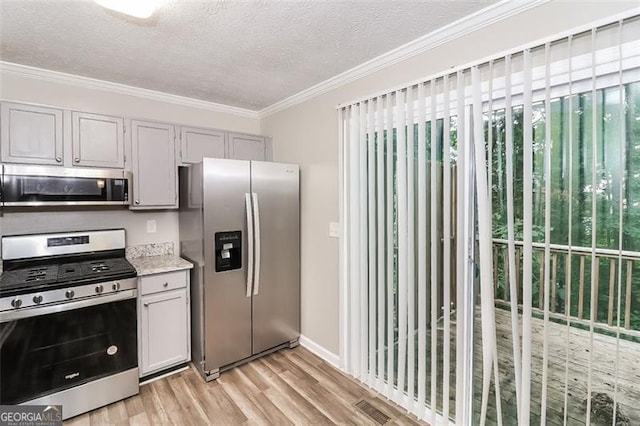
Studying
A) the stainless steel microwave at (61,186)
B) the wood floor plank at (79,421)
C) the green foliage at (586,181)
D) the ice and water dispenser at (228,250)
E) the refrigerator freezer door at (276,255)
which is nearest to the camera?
the green foliage at (586,181)

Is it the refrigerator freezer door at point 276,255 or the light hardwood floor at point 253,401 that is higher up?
the refrigerator freezer door at point 276,255

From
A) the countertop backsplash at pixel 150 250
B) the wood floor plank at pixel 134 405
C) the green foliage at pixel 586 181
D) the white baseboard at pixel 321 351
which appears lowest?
the wood floor plank at pixel 134 405

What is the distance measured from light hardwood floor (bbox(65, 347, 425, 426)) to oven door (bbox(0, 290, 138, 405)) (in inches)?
12.0

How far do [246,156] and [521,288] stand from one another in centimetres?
276

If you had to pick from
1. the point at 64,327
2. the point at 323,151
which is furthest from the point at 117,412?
the point at 323,151

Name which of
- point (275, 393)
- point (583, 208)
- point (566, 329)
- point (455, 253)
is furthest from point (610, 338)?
point (275, 393)

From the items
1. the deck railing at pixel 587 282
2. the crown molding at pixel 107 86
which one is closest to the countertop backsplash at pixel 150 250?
the crown molding at pixel 107 86

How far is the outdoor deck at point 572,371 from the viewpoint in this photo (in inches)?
54.4

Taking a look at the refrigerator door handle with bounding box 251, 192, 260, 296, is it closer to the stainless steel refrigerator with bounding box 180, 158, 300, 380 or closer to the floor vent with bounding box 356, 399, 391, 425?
the stainless steel refrigerator with bounding box 180, 158, 300, 380

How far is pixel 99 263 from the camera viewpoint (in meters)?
2.50

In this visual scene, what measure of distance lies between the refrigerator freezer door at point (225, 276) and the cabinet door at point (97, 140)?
830mm

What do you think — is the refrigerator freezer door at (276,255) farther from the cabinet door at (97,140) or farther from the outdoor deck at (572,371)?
the outdoor deck at (572,371)

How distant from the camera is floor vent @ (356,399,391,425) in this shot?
2.07 metres

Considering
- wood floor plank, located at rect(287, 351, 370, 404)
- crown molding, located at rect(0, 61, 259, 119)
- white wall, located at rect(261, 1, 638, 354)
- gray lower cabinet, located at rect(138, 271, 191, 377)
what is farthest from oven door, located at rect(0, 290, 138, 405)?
crown molding, located at rect(0, 61, 259, 119)
